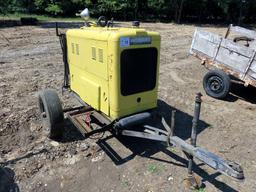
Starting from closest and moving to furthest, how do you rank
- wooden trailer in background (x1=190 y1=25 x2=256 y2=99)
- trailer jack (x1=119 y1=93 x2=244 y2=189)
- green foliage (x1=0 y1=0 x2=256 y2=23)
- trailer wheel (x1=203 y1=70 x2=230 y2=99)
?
trailer jack (x1=119 y1=93 x2=244 y2=189) → wooden trailer in background (x1=190 y1=25 x2=256 y2=99) → trailer wheel (x1=203 y1=70 x2=230 y2=99) → green foliage (x1=0 y1=0 x2=256 y2=23)

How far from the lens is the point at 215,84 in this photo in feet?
23.1

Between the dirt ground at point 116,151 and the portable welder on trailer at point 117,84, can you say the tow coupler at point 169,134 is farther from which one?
the dirt ground at point 116,151

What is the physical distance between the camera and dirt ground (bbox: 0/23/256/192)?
3934 mm

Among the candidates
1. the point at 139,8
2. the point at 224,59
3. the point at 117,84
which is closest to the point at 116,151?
the point at 117,84

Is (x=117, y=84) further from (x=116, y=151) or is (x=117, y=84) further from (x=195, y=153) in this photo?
(x=195, y=153)

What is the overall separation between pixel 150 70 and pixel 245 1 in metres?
29.2

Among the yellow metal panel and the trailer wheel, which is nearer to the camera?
the yellow metal panel

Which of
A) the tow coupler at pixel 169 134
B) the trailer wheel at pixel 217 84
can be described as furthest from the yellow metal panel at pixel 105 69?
the trailer wheel at pixel 217 84

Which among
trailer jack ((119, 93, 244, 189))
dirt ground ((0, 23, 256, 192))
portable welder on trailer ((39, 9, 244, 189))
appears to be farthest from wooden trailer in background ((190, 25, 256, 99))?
trailer jack ((119, 93, 244, 189))

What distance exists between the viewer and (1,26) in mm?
18875

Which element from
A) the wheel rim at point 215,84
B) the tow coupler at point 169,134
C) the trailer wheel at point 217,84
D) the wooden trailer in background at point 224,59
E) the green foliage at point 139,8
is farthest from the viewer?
the green foliage at point 139,8

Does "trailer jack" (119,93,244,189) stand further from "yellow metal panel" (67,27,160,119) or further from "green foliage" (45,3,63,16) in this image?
"green foliage" (45,3,63,16)

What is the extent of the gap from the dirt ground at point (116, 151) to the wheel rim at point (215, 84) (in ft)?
0.91

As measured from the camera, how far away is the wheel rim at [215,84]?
6.87m
